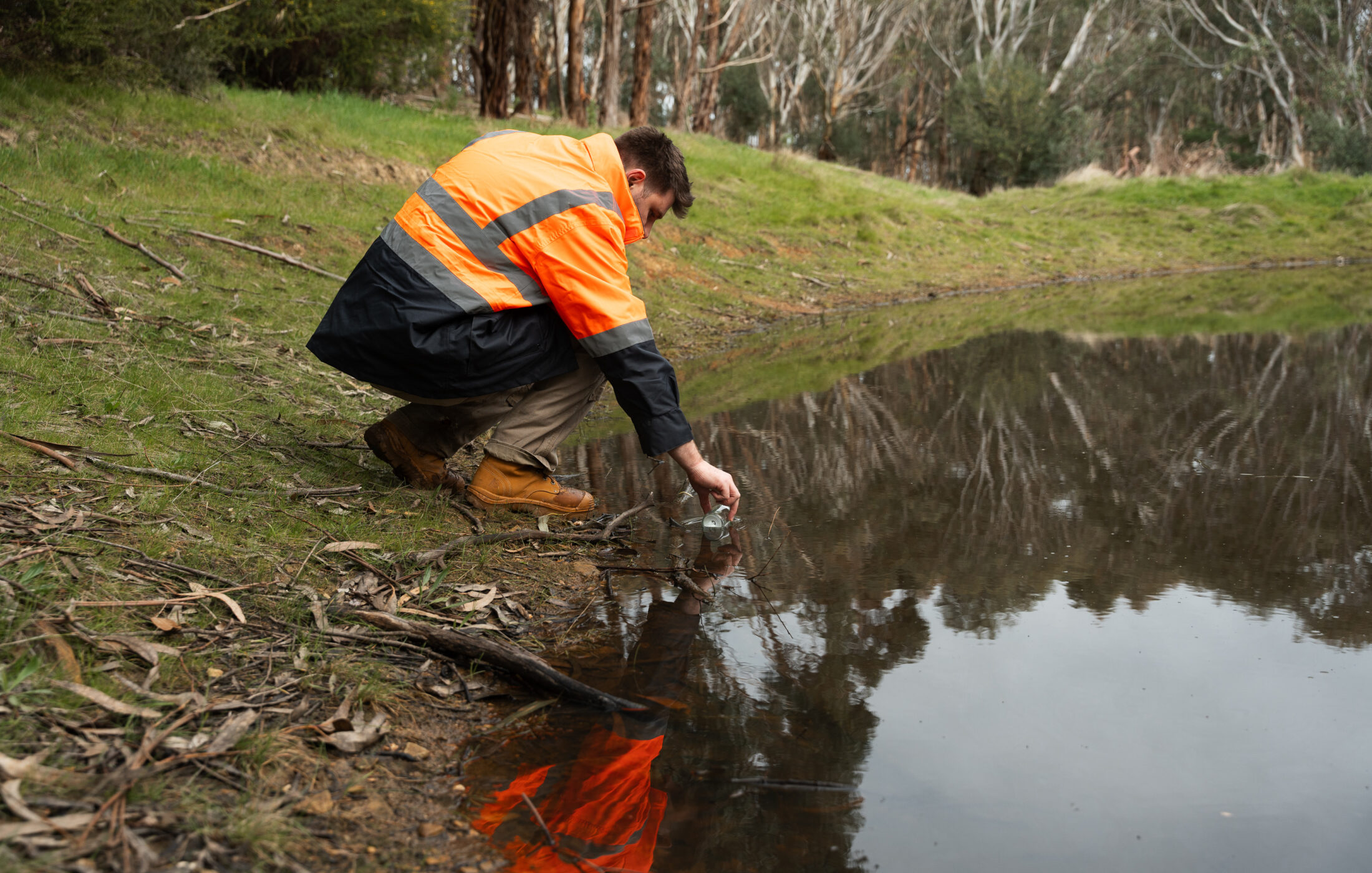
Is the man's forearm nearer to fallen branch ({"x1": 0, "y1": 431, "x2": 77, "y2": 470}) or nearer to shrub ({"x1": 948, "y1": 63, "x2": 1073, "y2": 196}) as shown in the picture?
fallen branch ({"x1": 0, "y1": 431, "x2": 77, "y2": 470})

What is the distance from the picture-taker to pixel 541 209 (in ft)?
10.4

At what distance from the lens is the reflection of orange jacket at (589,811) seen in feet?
6.35

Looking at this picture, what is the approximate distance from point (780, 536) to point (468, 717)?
1.64 m

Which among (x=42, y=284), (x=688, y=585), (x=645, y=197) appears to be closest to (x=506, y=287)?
(x=645, y=197)

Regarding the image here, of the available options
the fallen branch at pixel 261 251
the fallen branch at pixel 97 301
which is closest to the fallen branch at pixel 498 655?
the fallen branch at pixel 97 301

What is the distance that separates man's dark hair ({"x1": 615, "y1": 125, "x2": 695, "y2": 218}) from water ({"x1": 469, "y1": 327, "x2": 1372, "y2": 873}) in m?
1.27

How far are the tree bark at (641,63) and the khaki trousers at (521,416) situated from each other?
1451 cm

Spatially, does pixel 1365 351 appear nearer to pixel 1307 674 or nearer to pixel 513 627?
pixel 1307 674

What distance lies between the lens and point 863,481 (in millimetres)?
4484

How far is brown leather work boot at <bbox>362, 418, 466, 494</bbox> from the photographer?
381cm

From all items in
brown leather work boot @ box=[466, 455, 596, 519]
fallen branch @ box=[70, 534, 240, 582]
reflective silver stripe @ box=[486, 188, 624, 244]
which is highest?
reflective silver stripe @ box=[486, 188, 624, 244]

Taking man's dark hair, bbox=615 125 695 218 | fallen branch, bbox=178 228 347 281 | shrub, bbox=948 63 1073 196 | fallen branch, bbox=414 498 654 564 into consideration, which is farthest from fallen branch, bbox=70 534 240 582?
shrub, bbox=948 63 1073 196

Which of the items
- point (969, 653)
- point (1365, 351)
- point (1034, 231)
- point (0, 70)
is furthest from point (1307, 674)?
point (1034, 231)

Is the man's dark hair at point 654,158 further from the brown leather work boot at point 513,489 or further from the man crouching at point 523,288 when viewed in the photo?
the brown leather work boot at point 513,489
